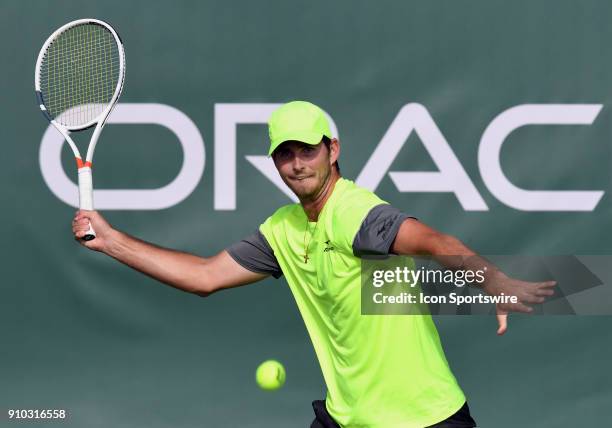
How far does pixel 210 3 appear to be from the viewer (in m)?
5.09

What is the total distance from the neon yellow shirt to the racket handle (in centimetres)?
71

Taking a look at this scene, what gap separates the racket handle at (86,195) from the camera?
3.58 metres

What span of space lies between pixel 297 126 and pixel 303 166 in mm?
118

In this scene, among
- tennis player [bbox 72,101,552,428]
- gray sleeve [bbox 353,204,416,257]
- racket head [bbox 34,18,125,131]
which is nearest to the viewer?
gray sleeve [bbox 353,204,416,257]

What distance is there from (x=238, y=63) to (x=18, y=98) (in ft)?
3.22

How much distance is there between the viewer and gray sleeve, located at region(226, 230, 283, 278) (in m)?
3.72

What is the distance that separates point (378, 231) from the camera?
3.14 meters

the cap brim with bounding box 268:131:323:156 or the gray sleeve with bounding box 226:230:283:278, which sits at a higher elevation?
the cap brim with bounding box 268:131:323:156

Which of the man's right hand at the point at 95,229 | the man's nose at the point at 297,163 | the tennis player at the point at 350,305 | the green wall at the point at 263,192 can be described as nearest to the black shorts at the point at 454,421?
the tennis player at the point at 350,305

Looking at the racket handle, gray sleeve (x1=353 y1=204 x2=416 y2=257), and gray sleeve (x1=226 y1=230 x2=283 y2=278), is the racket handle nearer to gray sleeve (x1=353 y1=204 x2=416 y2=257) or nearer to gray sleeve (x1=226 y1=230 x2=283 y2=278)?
gray sleeve (x1=226 y1=230 x2=283 y2=278)

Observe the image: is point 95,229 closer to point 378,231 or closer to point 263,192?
point 378,231

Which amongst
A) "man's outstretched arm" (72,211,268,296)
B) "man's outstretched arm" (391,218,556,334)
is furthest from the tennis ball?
"man's outstretched arm" (391,218,556,334)

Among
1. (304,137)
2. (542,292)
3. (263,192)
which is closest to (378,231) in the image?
(304,137)

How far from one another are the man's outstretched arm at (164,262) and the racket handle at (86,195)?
0.01 m
